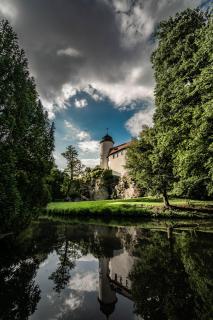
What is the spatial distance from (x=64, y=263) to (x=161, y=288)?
4.51 meters

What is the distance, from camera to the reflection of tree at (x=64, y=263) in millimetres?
6628

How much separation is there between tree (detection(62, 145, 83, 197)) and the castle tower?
30.3ft

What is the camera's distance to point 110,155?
210 ft

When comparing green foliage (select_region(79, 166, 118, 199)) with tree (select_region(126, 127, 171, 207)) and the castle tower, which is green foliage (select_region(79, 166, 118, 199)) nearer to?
the castle tower

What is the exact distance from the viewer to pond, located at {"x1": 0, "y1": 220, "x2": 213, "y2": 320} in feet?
15.6

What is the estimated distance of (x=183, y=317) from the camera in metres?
4.32

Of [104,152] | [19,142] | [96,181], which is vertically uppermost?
[104,152]

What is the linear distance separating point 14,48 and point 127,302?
1365 cm

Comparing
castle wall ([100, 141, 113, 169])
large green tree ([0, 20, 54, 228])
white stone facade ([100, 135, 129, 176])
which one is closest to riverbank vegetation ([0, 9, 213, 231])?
large green tree ([0, 20, 54, 228])

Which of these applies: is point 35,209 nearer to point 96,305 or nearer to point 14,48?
point 96,305

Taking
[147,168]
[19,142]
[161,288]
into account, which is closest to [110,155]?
[147,168]

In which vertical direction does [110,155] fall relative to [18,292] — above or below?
above

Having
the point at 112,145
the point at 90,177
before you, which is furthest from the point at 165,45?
the point at 112,145

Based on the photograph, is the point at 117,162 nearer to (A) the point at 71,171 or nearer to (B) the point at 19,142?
(A) the point at 71,171
